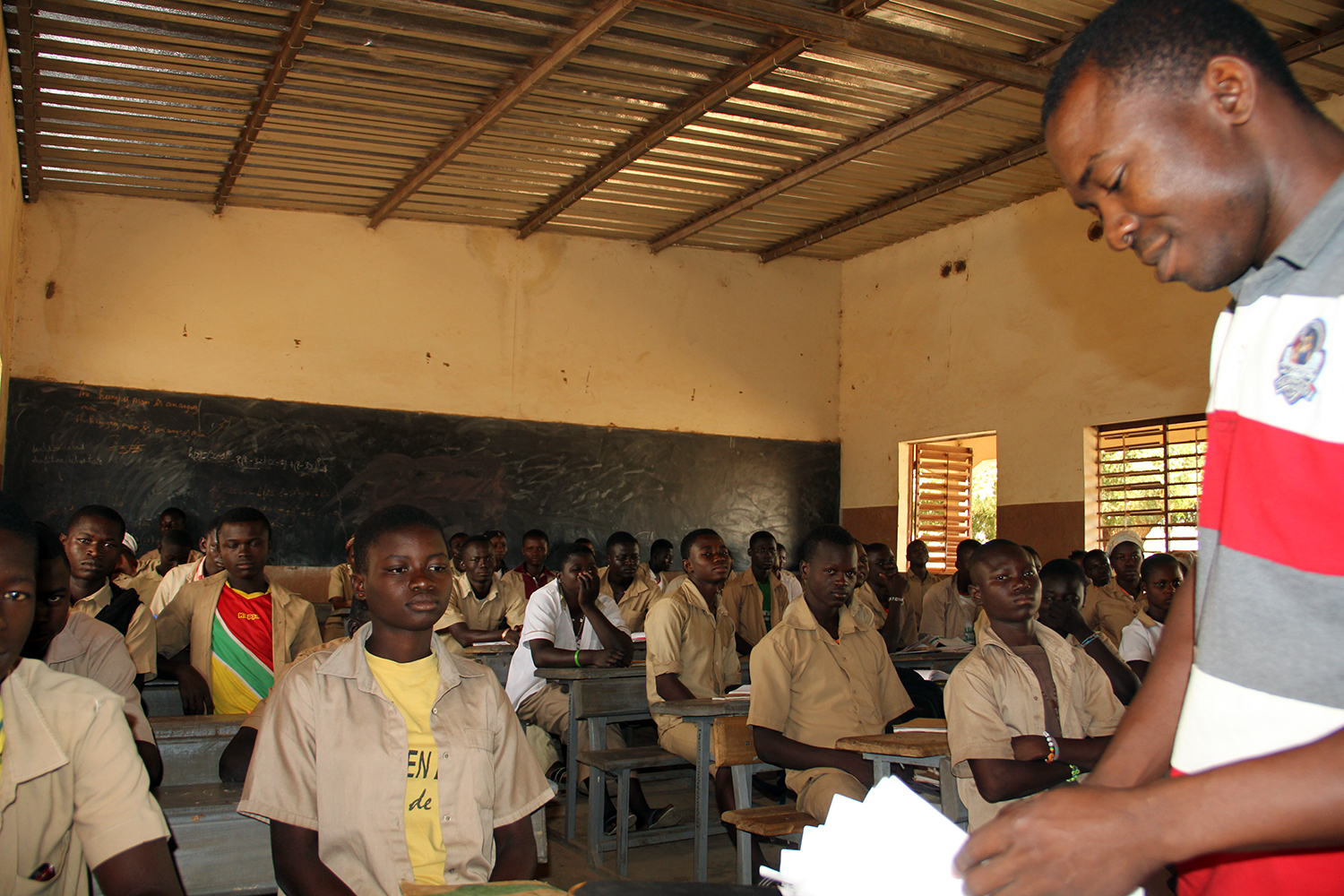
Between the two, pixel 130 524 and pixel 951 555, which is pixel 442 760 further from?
pixel 951 555

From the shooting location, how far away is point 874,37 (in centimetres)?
586

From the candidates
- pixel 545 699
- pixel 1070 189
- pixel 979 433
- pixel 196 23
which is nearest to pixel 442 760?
pixel 1070 189

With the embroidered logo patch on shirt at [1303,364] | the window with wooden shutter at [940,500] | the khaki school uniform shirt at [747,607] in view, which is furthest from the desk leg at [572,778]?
the window with wooden shutter at [940,500]

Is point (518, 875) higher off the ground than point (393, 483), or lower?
lower

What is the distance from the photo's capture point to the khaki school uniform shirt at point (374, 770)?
1.74m

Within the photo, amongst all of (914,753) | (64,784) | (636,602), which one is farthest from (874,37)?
(64,784)

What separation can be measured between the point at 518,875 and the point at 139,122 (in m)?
6.89

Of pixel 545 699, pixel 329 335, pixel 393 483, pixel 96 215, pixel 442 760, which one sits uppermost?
pixel 96 215

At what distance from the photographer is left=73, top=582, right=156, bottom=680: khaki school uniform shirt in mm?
3191

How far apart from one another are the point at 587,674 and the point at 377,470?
5.08 m

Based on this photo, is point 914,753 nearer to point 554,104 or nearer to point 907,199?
point 554,104

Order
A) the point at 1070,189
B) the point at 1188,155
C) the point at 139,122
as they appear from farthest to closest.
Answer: the point at 139,122, the point at 1070,189, the point at 1188,155

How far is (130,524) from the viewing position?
7777 mm

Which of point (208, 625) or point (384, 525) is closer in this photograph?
point (384, 525)
